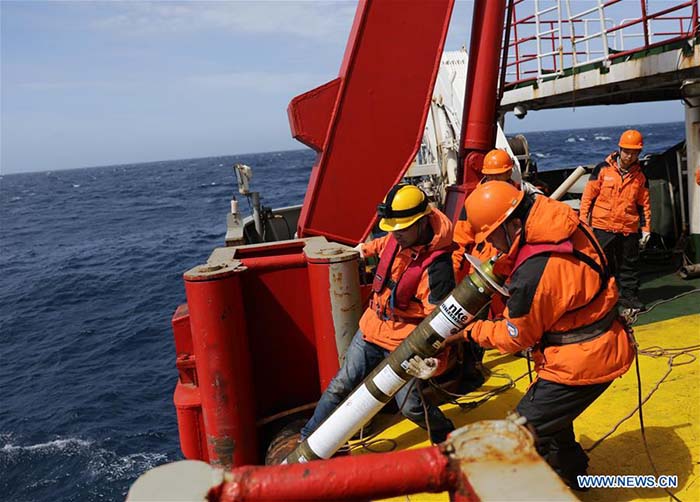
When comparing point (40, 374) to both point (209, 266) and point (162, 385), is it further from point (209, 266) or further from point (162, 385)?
point (209, 266)

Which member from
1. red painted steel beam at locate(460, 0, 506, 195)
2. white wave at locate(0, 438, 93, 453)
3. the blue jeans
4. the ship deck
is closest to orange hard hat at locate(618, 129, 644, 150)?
red painted steel beam at locate(460, 0, 506, 195)

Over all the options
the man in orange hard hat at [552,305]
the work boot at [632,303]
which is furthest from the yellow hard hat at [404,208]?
the work boot at [632,303]

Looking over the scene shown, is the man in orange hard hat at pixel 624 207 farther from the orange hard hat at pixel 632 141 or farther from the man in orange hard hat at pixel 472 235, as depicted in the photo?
the man in orange hard hat at pixel 472 235

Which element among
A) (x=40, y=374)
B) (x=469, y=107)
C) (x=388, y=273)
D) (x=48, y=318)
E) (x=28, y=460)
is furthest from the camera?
(x=48, y=318)

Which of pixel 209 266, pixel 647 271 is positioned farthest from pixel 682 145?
pixel 209 266

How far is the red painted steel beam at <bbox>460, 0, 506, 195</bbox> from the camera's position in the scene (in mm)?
5281

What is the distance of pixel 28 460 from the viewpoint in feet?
29.7

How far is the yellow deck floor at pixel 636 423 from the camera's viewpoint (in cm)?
345

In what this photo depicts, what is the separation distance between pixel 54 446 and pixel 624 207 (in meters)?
9.37

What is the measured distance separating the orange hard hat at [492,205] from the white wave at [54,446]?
8.91m

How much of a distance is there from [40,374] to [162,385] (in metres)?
3.19

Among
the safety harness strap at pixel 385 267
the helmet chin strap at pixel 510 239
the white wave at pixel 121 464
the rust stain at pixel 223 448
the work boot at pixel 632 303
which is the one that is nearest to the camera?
the helmet chin strap at pixel 510 239

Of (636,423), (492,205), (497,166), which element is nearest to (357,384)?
(492,205)

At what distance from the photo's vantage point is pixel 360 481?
1.52 m
